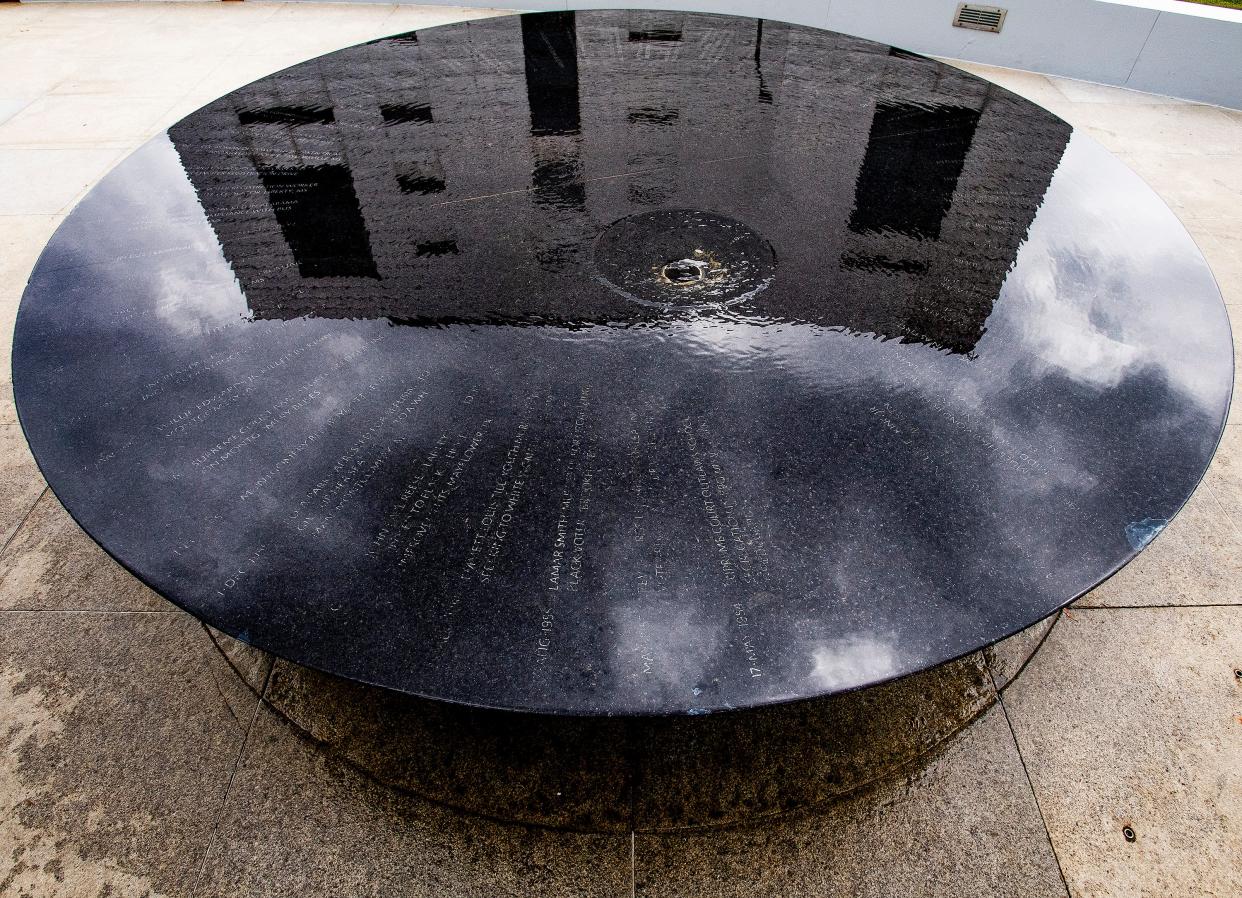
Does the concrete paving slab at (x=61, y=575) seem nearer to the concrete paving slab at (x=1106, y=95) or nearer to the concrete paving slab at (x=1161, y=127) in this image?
the concrete paving slab at (x=1161, y=127)

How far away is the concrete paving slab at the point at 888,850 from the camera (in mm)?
2441

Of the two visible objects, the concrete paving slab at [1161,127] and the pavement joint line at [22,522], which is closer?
the pavement joint line at [22,522]

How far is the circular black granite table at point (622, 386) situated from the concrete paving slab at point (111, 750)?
105 cm

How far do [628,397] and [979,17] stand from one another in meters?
8.10

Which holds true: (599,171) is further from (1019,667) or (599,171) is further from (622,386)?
(1019,667)

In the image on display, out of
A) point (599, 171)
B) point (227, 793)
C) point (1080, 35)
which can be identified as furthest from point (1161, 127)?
point (227, 793)

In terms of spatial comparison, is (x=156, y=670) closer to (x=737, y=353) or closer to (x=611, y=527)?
(x=611, y=527)

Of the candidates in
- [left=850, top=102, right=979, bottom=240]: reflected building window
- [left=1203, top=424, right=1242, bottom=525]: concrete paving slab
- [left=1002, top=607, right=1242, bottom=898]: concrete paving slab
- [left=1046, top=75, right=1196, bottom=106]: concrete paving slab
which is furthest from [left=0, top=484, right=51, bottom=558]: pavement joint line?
[left=1046, top=75, right=1196, bottom=106]: concrete paving slab

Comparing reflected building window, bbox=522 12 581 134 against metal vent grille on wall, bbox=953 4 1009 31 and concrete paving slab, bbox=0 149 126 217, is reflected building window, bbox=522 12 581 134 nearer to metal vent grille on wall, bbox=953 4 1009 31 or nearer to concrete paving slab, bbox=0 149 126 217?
concrete paving slab, bbox=0 149 126 217

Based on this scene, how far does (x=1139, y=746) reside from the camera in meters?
2.79

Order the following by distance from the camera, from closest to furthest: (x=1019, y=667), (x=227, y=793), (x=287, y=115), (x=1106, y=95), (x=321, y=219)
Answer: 1. (x=227, y=793)
2. (x=1019, y=667)
3. (x=321, y=219)
4. (x=287, y=115)
5. (x=1106, y=95)

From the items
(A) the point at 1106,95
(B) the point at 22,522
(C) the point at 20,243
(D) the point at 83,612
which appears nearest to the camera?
(D) the point at 83,612

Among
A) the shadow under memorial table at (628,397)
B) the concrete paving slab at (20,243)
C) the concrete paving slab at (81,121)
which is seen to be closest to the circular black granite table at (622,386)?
the shadow under memorial table at (628,397)

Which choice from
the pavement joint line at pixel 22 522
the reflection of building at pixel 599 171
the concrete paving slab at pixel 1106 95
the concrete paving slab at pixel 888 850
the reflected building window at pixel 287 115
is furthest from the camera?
the concrete paving slab at pixel 1106 95
